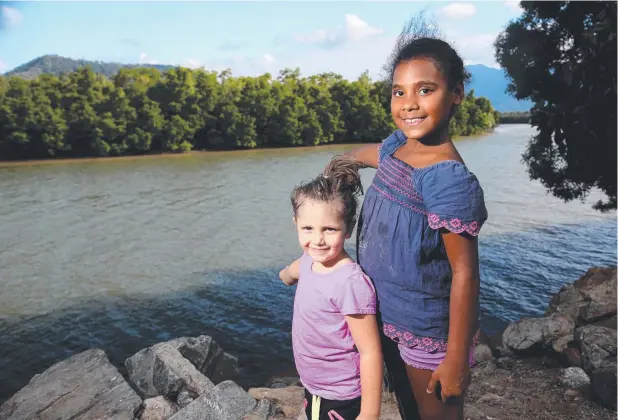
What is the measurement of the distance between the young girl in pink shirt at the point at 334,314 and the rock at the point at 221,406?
87.5 inches

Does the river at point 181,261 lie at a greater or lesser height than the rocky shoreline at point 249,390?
lesser

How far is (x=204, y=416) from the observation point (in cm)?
378

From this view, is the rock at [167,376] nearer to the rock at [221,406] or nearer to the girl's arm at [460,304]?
the rock at [221,406]

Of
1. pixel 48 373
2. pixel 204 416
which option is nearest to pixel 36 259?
pixel 48 373

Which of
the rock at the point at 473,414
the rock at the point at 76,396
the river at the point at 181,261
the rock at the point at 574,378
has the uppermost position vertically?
the rock at the point at 473,414

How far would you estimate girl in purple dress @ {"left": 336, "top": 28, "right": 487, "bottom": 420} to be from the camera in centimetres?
149

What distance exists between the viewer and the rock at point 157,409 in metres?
4.21

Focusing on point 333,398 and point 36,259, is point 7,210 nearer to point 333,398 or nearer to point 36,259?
point 36,259

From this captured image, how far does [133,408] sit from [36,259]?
796 centimetres

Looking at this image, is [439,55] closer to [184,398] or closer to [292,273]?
[292,273]

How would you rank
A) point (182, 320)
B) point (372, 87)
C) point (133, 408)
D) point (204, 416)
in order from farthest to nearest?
point (372, 87) → point (182, 320) → point (133, 408) → point (204, 416)

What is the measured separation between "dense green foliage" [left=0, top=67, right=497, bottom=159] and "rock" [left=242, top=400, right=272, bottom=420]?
21735 millimetres

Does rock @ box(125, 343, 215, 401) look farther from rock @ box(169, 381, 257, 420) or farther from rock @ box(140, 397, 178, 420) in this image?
rock @ box(169, 381, 257, 420)

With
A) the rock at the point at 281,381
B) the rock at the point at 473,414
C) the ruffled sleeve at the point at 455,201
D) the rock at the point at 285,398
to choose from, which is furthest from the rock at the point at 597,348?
the ruffled sleeve at the point at 455,201
